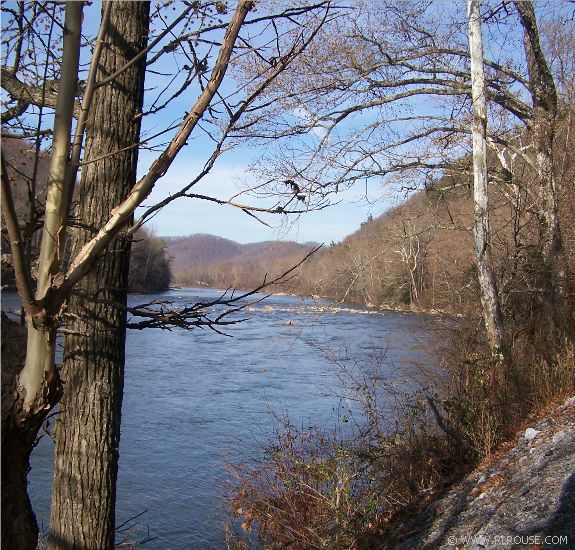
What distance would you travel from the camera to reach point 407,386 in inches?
371

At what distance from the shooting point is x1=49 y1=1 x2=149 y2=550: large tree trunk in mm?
Answer: 2789

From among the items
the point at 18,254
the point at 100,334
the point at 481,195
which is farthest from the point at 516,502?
the point at 18,254

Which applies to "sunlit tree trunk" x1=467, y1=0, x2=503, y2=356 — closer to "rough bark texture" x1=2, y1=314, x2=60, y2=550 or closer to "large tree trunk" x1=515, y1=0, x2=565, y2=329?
"large tree trunk" x1=515, y1=0, x2=565, y2=329

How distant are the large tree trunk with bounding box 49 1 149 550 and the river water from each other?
2.03ft

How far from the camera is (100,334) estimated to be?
2.92m

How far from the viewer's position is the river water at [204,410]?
7.13 meters

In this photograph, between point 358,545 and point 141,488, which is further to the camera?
point 141,488

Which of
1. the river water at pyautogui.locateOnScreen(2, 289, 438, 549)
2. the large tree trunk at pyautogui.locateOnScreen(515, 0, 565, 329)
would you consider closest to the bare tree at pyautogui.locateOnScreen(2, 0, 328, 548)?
the river water at pyautogui.locateOnScreen(2, 289, 438, 549)

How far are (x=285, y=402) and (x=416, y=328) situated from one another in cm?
264

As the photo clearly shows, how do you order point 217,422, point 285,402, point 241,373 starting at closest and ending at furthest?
1. point 217,422
2. point 285,402
3. point 241,373

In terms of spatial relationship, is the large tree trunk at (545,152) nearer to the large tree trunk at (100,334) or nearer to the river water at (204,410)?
the river water at (204,410)

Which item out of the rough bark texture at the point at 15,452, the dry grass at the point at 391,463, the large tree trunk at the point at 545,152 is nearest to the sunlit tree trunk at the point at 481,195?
the dry grass at the point at 391,463

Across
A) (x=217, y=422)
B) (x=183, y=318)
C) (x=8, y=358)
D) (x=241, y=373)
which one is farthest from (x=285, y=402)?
(x=8, y=358)

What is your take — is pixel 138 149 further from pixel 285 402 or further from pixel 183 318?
pixel 285 402
